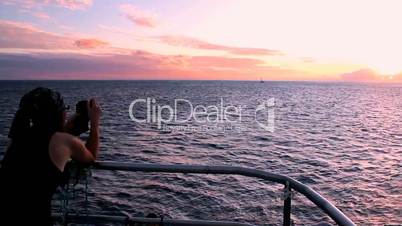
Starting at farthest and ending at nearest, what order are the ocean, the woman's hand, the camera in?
1. the ocean
2. the camera
3. the woman's hand

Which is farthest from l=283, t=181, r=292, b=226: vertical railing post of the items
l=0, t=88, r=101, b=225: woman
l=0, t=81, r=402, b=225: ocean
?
l=0, t=81, r=402, b=225: ocean

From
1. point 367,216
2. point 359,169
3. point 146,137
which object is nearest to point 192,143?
point 146,137

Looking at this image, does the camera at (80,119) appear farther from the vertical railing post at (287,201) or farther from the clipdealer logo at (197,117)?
the clipdealer logo at (197,117)

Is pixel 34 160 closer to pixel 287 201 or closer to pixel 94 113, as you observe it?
pixel 94 113

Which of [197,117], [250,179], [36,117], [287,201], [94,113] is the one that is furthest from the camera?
[197,117]

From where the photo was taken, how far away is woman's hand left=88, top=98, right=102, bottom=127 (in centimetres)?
340

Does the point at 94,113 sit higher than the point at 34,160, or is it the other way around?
the point at 94,113

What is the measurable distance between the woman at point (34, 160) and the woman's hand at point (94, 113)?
1.29 feet

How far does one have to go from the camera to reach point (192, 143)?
107 feet

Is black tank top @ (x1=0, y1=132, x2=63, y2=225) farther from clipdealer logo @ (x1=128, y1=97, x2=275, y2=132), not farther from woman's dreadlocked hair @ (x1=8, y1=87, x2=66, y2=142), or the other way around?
clipdealer logo @ (x1=128, y1=97, x2=275, y2=132)

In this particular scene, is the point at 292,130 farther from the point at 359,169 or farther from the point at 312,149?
the point at 359,169

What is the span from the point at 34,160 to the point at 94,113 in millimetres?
752

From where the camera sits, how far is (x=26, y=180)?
111 inches

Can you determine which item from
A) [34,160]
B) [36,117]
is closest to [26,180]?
[34,160]
